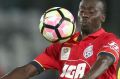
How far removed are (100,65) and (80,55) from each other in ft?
1.80

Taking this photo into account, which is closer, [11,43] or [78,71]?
[78,71]

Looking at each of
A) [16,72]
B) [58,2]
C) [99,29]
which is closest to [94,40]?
[99,29]

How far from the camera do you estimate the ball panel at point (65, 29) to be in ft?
18.1

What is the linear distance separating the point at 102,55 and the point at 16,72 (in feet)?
3.35

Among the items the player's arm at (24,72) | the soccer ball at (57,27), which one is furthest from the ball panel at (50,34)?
the player's arm at (24,72)

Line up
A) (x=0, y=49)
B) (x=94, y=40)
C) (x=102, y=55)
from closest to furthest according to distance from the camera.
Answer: (x=102, y=55) < (x=94, y=40) < (x=0, y=49)

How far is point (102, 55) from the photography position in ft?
17.1

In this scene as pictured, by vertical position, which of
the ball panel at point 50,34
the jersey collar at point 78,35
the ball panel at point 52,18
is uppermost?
the ball panel at point 52,18

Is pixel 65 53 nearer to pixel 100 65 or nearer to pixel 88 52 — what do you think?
pixel 88 52

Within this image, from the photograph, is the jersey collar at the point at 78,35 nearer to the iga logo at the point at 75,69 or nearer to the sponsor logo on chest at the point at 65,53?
the sponsor logo on chest at the point at 65,53

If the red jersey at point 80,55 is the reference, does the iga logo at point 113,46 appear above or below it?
above

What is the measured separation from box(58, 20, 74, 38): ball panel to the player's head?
234mm

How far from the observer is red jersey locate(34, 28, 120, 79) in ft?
17.7

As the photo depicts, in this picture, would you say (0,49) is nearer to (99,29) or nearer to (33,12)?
(33,12)
